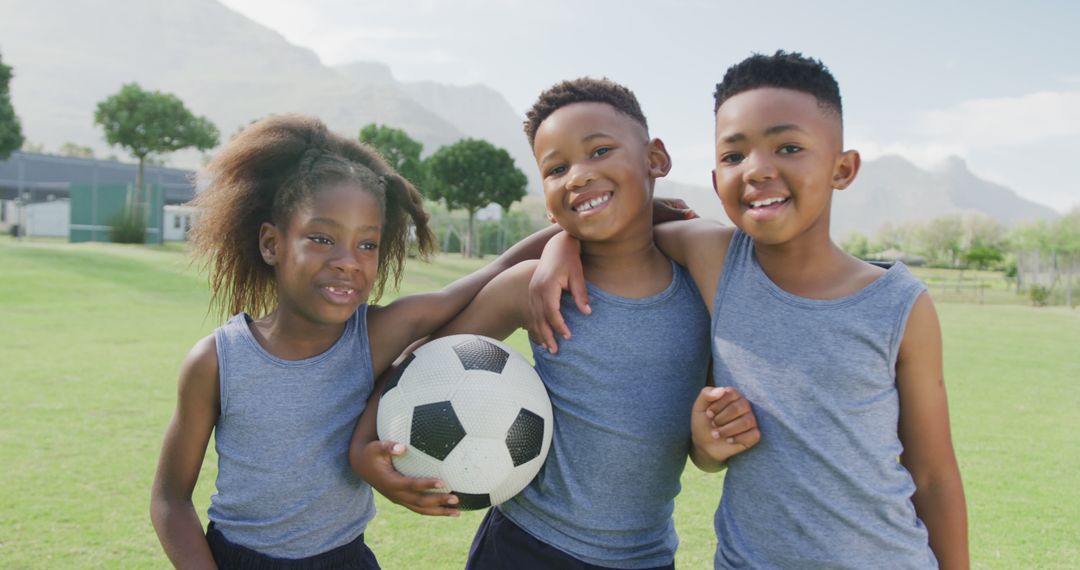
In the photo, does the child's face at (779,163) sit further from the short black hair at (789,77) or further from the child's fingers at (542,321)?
the child's fingers at (542,321)

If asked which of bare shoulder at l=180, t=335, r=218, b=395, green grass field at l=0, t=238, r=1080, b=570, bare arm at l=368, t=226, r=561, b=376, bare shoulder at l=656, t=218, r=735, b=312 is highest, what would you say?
bare shoulder at l=656, t=218, r=735, b=312

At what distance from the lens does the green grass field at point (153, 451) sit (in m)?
3.57

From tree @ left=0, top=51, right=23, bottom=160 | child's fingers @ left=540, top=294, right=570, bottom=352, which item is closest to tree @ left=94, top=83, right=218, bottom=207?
tree @ left=0, top=51, right=23, bottom=160

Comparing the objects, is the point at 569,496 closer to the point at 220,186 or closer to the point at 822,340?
the point at 822,340

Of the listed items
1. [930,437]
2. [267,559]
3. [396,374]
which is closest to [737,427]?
[930,437]

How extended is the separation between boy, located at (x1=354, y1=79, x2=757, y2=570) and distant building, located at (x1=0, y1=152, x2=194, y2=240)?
46.8 m

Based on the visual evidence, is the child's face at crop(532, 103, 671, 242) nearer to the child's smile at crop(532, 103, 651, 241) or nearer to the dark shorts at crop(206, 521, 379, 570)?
the child's smile at crop(532, 103, 651, 241)

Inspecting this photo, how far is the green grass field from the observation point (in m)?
A: 3.57

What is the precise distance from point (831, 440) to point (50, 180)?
60336 mm

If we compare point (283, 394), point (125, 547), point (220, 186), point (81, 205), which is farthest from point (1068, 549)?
point (81, 205)

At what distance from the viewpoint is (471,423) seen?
1.96 metres

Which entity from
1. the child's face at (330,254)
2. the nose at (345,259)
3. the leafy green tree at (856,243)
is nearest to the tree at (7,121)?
the child's face at (330,254)

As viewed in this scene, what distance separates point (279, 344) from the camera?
2.18 metres

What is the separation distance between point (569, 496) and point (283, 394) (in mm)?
802
